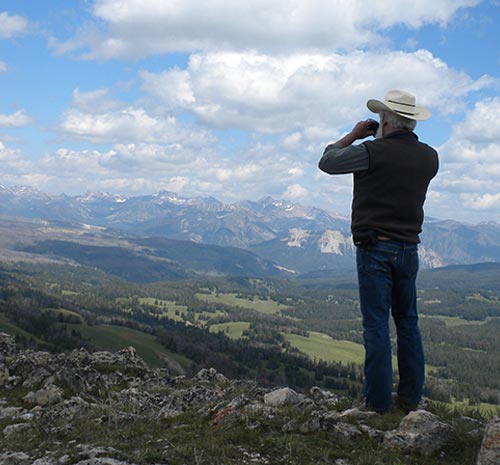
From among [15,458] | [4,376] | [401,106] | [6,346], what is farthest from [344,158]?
[6,346]

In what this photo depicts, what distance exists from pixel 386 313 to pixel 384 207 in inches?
76.6

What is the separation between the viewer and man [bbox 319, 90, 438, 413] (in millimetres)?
8172

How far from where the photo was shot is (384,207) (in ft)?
27.0

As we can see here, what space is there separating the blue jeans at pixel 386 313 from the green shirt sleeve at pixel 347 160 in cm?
142

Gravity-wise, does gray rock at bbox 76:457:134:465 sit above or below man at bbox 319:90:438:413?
below

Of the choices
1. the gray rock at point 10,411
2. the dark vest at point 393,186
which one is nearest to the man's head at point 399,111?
the dark vest at point 393,186

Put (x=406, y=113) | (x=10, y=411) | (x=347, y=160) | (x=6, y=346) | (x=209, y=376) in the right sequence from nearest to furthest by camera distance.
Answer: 1. (x=347, y=160)
2. (x=406, y=113)
3. (x=10, y=411)
4. (x=209, y=376)
5. (x=6, y=346)

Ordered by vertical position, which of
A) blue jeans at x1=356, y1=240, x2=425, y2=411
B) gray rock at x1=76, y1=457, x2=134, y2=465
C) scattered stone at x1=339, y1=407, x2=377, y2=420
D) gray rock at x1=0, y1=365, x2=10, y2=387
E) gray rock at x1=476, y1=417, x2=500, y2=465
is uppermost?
blue jeans at x1=356, y1=240, x2=425, y2=411

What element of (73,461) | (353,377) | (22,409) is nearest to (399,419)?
(73,461)

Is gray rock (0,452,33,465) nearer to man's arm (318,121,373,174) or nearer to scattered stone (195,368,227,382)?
man's arm (318,121,373,174)

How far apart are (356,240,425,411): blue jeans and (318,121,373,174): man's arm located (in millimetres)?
1433

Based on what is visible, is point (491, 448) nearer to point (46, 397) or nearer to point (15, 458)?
point (15, 458)

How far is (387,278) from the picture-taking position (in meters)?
8.40

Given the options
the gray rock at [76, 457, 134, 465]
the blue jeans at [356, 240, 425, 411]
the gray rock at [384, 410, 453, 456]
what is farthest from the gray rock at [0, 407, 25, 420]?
the gray rock at [384, 410, 453, 456]
